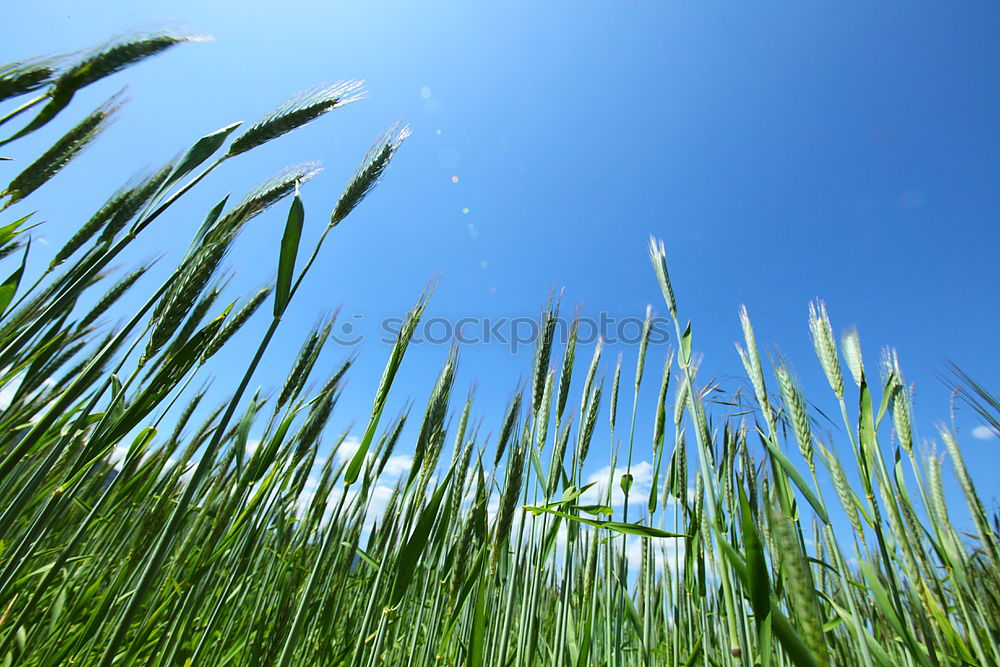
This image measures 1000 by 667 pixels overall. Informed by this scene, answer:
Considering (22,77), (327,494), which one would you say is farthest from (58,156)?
(327,494)

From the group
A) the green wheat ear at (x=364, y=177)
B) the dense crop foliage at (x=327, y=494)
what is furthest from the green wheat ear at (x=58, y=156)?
the green wheat ear at (x=364, y=177)

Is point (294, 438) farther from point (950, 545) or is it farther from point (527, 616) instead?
point (950, 545)

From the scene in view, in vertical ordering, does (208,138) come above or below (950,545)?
above

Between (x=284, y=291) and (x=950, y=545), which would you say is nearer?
(x=284, y=291)

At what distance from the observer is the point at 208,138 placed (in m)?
0.92

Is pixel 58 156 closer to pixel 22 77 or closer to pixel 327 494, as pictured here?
pixel 22 77

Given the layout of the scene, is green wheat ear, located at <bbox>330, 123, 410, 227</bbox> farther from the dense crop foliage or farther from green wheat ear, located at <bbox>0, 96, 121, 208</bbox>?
green wheat ear, located at <bbox>0, 96, 121, 208</bbox>

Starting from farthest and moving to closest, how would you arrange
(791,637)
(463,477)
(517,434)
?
(463,477) < (517,434) < (791,637)

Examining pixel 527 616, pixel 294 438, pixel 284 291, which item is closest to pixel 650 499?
pixel 527 616

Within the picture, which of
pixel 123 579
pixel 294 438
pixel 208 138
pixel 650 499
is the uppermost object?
pixel 208 138

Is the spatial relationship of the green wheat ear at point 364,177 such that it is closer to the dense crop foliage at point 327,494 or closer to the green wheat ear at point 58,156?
the dense crop foliage at point 327,494

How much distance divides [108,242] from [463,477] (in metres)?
1.01

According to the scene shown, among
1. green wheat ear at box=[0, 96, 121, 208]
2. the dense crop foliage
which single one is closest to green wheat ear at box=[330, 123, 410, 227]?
the dense crop foliage

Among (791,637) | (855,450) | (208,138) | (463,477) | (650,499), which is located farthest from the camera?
(650,499)
